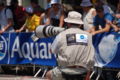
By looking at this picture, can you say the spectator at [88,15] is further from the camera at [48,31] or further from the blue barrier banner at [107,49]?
the camera at [48,31]

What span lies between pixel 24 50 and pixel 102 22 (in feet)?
8.00

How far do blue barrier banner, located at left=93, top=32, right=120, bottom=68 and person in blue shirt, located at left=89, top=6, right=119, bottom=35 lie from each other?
11 centimetres

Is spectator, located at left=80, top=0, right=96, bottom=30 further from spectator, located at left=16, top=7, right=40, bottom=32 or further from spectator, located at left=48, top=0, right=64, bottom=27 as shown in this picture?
spectator, located at left=16, top=7, right=40, bottom=32

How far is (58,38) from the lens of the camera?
271 inches

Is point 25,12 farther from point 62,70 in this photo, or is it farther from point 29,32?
point 62,70

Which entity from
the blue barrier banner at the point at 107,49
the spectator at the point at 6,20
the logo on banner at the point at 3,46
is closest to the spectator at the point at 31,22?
the spectator at the point at 6,20

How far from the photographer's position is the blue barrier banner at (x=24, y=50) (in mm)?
11047

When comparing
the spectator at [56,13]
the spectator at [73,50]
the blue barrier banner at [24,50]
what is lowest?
the blue barrier banner at [24,50]

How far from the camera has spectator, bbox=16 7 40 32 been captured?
1161 centimetres

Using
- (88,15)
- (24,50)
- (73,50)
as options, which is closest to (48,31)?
(73,50)

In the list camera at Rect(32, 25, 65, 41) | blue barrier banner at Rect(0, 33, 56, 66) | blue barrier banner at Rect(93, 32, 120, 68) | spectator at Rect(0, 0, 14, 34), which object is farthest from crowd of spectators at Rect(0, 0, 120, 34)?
camera at Rect(32, 25, 65, 41)

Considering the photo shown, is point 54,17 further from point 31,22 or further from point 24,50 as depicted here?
point 24,50

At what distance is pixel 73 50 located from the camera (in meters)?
6.82

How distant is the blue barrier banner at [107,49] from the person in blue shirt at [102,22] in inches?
4.5
